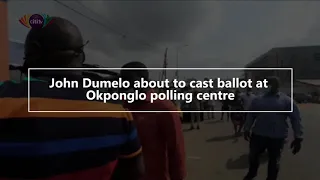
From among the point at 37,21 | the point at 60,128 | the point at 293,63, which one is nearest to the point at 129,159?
the point at 60,128

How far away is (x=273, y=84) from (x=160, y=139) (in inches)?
72.8

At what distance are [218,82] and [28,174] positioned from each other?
2306 millimetres

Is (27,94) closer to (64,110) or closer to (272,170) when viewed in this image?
(64,110)

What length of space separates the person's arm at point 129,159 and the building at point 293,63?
2.48m

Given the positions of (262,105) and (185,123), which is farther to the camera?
(185,123)

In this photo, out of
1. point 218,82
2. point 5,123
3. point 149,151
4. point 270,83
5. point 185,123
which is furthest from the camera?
point 185,123

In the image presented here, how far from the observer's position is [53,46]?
94 centimetres

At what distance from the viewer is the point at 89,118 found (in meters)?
0.88

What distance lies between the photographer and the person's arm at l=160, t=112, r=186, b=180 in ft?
5.98

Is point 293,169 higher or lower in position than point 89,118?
lower

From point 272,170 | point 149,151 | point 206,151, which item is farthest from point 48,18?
point 206,151

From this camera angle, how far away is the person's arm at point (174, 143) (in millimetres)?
1823

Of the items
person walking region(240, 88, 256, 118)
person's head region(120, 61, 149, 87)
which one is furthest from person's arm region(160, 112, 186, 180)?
person walking region(240, 88, 256, 118)

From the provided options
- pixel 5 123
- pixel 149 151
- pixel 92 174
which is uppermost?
pixel 5 123
